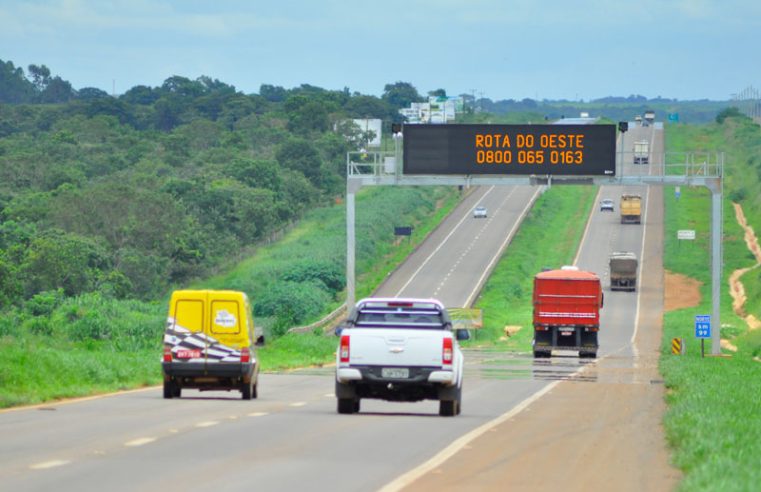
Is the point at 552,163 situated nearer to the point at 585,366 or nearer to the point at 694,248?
the point at 585,366

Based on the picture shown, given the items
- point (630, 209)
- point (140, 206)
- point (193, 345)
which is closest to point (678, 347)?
point (193, 345)

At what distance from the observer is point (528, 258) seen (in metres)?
118

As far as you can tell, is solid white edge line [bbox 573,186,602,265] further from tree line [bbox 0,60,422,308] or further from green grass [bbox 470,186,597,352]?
tree line [bbox 0,60,422,308]

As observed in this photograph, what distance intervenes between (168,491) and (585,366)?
122ft

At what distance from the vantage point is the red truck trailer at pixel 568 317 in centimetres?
5812

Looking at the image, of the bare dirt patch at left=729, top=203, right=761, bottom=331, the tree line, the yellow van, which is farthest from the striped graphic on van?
the bare dirt patch at left=729, top=203, right=761, bottom=331

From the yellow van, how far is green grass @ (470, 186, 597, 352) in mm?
42029

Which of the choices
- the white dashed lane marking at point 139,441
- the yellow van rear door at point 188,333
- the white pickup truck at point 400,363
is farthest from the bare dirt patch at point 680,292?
the white dashed lane marking at point 139,441

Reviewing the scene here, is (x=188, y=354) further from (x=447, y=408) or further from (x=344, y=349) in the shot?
(x=447, y=408)

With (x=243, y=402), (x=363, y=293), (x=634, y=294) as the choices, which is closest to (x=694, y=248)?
(x=634, y=294)

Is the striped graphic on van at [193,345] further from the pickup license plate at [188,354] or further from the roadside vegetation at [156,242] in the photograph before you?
the roadside vegetation at [156,242]

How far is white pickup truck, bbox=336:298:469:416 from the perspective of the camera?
2386 centimetres

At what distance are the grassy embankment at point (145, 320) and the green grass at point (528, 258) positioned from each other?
27.8 ft

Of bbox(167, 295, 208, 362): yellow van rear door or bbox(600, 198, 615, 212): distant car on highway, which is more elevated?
bbox(600, 198, 615, 212): distant car on highway
